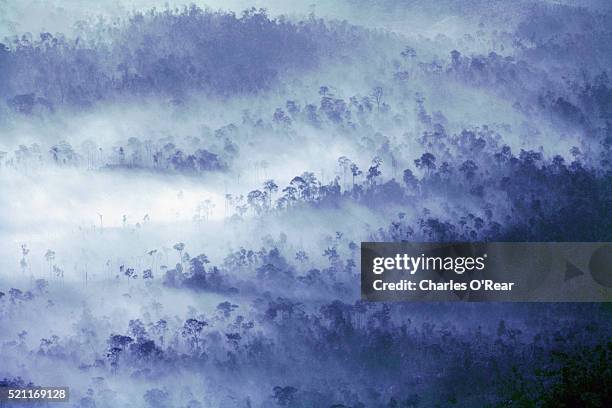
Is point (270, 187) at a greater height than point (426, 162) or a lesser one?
lesser

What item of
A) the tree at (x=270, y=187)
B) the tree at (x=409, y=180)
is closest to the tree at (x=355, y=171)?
the tree at (x=409, y=180)

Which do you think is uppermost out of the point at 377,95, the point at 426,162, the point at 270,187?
the point at 377,95

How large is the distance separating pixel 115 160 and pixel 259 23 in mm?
784

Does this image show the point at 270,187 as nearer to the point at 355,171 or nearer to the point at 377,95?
the point at 355,171

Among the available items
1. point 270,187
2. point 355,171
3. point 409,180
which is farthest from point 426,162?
point 270,187

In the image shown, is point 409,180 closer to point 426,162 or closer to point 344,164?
point 426,162

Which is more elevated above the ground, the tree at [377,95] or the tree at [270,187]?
the tree at [377,95]

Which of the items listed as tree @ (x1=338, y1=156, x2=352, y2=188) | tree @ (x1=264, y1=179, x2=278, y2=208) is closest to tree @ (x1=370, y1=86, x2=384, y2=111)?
tree @ (x1=338, y1=156, x2=352, y2=188)

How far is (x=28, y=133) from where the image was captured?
10.8 feet

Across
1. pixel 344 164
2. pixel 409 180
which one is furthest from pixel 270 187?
pixel 409 180

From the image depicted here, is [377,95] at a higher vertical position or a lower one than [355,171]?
higher

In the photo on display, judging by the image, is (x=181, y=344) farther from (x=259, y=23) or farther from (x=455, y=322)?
(x=259, y=23)

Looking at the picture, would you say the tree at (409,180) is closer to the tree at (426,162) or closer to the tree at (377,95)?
the tree at (426,162)

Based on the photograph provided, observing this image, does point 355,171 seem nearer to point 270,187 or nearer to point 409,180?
point 409,180
